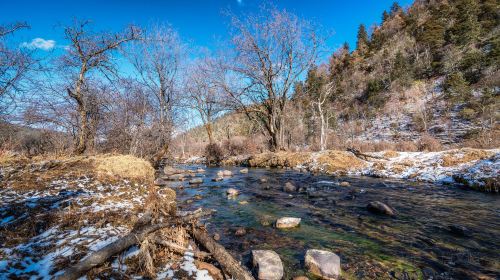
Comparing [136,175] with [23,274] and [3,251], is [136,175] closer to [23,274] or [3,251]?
[3,251]

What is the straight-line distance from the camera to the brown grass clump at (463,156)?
9.70 meters

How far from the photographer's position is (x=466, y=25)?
38250 millimetres

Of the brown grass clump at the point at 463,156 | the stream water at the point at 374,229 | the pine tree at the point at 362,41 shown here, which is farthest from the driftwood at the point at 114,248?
the pine tree at the point at 362,41

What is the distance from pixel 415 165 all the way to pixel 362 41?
66565mm

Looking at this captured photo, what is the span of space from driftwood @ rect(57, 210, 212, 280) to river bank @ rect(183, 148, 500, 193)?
946cm

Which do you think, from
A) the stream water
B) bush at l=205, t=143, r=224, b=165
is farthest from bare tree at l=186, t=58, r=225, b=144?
the stream water

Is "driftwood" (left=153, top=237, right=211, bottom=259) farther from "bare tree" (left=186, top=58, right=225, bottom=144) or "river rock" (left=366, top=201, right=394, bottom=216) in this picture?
"bare tree" (left=186, top=58, right=225, bottom=144)

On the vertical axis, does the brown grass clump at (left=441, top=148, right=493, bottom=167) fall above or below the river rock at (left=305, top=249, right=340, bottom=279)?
above

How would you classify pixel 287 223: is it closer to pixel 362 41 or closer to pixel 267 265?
pixel 267 265

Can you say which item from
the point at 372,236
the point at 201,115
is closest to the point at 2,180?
the point at 372,236

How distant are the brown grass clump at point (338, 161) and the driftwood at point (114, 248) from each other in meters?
10.6

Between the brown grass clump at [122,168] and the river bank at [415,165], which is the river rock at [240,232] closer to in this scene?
the brown grass clump at [122,168]

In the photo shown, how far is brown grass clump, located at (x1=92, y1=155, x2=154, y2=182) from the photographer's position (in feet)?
23.6

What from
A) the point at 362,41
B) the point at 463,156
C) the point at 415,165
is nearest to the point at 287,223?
the point at 415,165
